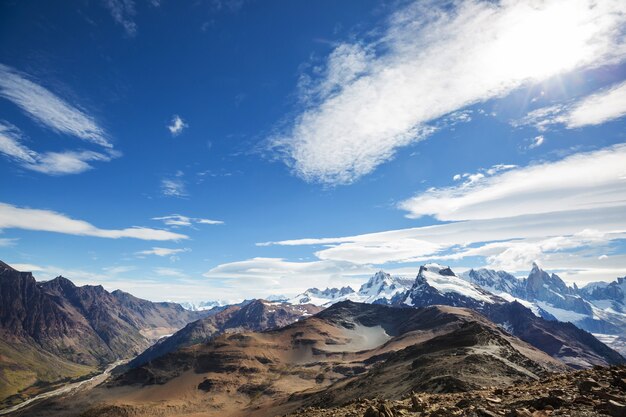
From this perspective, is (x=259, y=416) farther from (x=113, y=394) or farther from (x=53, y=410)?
(x=53, y=410)

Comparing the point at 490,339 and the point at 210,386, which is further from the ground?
the point at 490,339

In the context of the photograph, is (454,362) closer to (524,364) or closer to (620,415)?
(524,364)

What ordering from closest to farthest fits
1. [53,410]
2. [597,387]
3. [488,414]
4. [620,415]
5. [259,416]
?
[620,415] < [488,414] < [597,387] < [259,416] < [53,410]

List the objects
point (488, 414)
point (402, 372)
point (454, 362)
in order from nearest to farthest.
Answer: point (488, 414) → point (454, 362) → point (402, 372)

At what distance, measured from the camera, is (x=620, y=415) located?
48.7 feet

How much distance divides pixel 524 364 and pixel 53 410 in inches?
8272

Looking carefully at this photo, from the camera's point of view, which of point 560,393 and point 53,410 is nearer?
point 560,393

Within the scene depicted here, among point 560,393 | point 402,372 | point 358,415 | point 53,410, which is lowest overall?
point 53,410

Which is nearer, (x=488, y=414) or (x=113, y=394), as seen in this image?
(x=488, y=414)

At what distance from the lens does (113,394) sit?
193500mm

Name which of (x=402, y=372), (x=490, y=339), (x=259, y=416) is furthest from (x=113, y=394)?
(x=490, y=339)

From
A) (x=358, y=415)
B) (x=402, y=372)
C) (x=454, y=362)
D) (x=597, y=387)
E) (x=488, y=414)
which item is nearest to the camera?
(x=488, y=414)

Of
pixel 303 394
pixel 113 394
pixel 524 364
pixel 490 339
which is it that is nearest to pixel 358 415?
pixel 524 364

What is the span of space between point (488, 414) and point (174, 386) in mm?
210599
